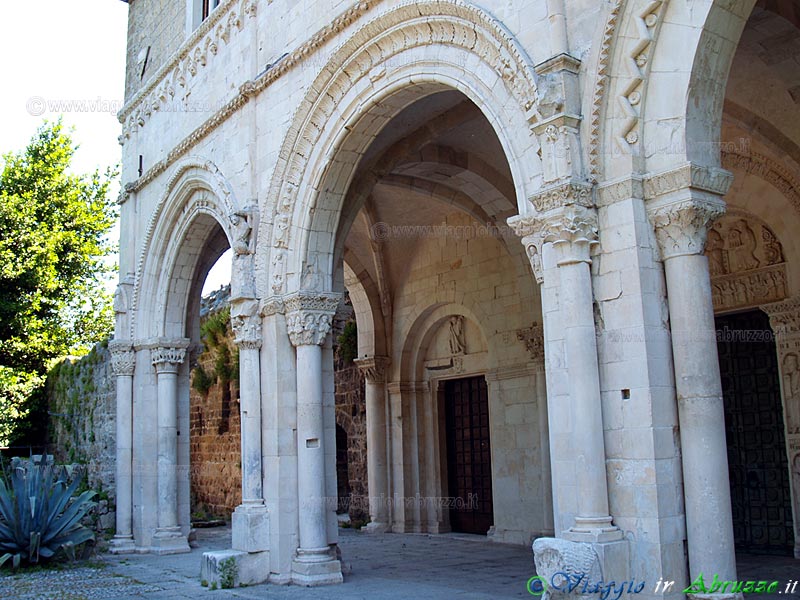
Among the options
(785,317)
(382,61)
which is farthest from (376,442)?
(382,61)

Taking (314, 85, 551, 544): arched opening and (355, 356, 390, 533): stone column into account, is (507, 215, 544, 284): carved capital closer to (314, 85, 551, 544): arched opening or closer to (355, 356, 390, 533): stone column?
(314, 85, 551, 544): arched opening

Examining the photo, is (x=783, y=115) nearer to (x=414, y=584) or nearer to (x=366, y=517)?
(x=414, y=584)

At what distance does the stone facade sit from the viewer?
211 inches

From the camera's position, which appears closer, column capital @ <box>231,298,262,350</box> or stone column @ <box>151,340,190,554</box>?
column capital @ <box>231,298,262,350</box>

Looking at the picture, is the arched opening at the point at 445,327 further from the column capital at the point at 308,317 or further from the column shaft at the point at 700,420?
the column shaft at the point at 700,420

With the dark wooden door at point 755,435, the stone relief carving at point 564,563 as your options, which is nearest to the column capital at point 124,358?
the dark wooden door at point 755,435

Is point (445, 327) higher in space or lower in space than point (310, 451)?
higher

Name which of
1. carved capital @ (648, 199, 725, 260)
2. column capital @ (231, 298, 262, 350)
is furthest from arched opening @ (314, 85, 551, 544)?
carved capital @ (648, 199, 725, 260)

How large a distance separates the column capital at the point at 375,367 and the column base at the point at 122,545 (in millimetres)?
4549

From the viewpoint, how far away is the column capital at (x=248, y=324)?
9.16 metres

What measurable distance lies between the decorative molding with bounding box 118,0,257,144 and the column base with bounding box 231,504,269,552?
615 centimetres

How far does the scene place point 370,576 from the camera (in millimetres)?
8562

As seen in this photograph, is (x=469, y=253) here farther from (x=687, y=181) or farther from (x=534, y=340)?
(x=687, y=181)

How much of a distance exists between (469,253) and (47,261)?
441 inches
